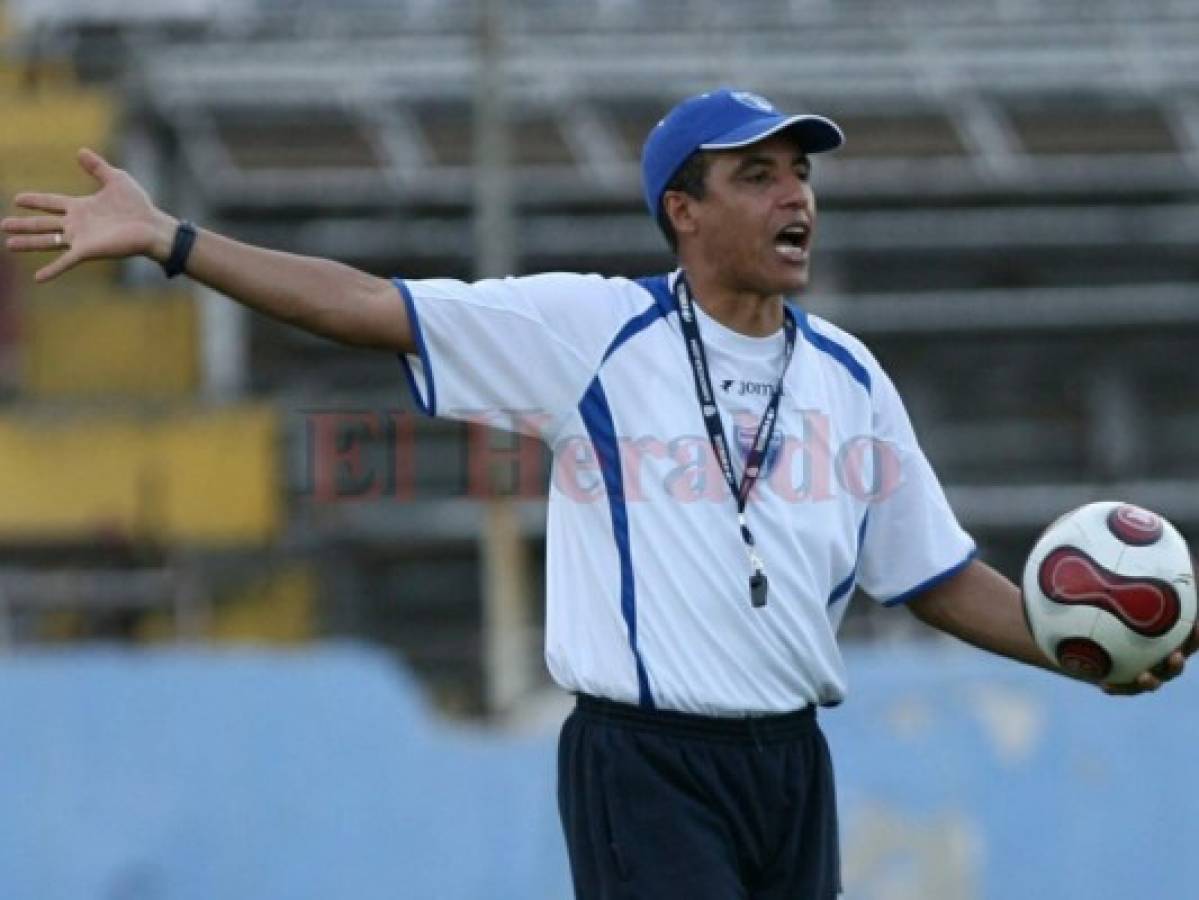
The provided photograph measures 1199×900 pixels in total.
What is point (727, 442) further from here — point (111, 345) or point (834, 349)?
point (111, 345)

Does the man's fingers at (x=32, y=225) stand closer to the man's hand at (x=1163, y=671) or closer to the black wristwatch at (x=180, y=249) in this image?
the black wristwatch at (x=180, y=249)

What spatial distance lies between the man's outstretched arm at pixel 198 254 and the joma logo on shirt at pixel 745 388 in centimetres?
74

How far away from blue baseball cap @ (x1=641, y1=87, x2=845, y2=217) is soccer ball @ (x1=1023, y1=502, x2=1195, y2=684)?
98 centimetres

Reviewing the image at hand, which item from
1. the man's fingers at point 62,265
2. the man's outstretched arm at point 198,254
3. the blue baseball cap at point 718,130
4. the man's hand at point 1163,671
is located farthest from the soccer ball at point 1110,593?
the man's fingers at point 62,265

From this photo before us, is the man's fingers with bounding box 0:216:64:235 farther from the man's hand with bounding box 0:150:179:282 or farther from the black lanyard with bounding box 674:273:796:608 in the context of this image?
the black lanyard with bounding box 674:273:796:608

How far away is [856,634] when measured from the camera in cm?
1702

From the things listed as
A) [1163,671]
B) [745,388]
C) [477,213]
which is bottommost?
[1163,671]

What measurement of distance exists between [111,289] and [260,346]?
131 centimetres

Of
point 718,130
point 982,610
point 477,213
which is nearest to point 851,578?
point 982,610

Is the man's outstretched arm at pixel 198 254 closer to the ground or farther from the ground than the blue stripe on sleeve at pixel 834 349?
farther from the ground

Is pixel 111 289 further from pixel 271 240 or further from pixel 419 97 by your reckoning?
pixel 419 97

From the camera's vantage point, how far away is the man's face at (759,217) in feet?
18.8

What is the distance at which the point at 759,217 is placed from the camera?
575cm

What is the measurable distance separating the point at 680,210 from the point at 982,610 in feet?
3.66
